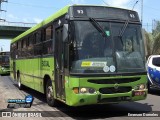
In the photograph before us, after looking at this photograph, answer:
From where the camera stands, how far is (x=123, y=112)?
11.1 m

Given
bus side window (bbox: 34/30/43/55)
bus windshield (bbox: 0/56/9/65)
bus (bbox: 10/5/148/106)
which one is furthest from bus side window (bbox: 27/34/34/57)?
bus windshield (bbox: 0/56/9/65)

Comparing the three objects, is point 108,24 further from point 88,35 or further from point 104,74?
point 104,74

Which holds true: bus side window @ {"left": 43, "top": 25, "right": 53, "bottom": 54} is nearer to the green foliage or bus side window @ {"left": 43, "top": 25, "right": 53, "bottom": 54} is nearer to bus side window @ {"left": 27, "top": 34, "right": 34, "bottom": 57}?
bus side window @ {"left": 27, "top": 34, "right": 34, "bottom": 57}

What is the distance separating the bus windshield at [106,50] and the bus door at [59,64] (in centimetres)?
109

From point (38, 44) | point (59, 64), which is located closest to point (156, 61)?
point (38, 44)

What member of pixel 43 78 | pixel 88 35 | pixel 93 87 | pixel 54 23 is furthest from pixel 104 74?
pixel 43 78

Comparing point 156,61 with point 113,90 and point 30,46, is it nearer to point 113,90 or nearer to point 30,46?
point 30,46

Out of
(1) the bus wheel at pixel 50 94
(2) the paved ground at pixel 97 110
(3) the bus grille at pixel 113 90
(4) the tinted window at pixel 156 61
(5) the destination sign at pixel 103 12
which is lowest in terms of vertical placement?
Result: (2) the paved ground at pixel 97 110

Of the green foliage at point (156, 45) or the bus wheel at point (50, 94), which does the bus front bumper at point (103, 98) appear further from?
the green foliage at point (156, 45)

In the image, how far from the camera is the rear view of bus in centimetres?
966

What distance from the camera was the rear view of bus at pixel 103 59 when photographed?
966 centimetres

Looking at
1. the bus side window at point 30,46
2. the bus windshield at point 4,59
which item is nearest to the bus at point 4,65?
the bus windshield at point 4,59

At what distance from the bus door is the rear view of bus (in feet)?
2.79

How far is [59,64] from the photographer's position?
36.2ft
